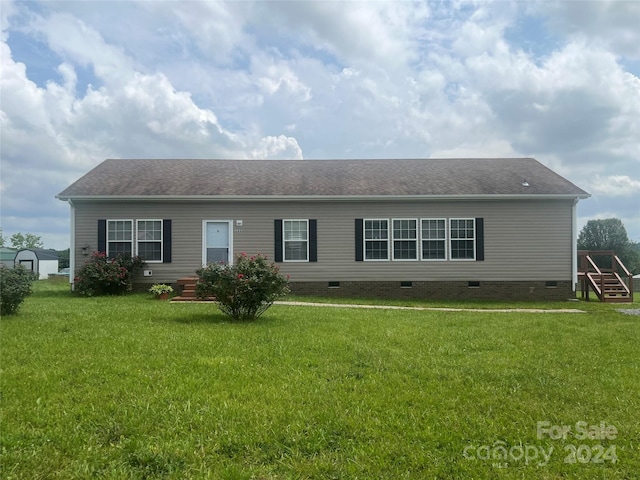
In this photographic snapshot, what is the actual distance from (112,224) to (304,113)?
25.0ft

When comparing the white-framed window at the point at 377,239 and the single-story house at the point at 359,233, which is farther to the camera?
the white-framed window at the point at 377,239

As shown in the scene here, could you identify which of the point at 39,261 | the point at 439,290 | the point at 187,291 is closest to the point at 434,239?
the point at 439,290

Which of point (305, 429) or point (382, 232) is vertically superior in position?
point (382, 232)

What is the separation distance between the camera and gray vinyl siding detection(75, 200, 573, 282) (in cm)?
1421

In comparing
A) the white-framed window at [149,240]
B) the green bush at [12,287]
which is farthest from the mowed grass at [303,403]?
the white-framed window at [149,240]

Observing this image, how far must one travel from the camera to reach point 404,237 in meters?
14.5

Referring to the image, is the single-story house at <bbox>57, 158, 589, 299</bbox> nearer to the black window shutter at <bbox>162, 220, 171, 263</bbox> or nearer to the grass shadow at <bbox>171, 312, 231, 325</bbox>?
the black window shutter at <bbox>162, 220, 171, 263</bbox>

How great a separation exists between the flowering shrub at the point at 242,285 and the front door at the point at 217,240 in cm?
605

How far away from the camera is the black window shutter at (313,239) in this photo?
14328 mm

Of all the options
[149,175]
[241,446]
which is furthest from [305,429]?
[149,175]

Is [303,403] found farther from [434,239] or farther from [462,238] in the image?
[462,238]

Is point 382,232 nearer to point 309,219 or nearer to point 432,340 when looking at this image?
point 309,219

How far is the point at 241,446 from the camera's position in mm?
3184

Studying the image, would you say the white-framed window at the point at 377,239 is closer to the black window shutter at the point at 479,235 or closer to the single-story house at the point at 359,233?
the single-story house at the point at 359,233
